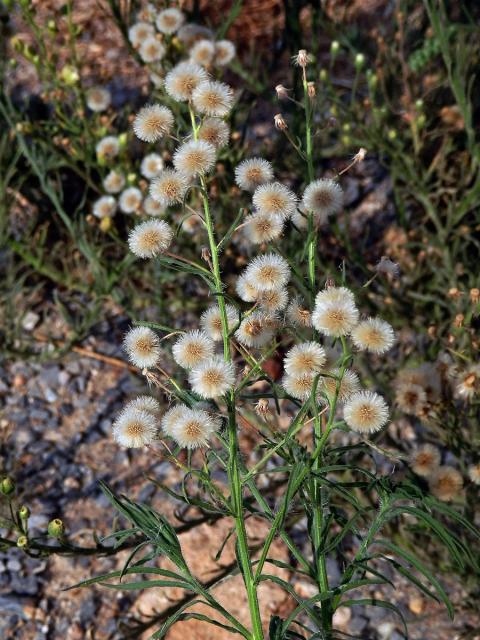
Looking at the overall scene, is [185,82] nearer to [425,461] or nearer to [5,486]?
[5,486]

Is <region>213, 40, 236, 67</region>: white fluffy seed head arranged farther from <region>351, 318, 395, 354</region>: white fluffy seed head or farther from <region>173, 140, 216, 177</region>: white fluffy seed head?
<region>351, 318, 395, 354</region>: white fluffy seed head

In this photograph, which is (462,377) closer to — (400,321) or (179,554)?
(179,554)

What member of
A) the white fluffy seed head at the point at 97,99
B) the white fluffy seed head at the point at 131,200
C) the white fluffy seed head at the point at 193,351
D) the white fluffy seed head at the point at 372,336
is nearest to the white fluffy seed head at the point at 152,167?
the white fluffy seed head at the point at 131,200

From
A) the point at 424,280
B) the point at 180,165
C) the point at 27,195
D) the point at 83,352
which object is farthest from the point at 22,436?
the point at 180,165

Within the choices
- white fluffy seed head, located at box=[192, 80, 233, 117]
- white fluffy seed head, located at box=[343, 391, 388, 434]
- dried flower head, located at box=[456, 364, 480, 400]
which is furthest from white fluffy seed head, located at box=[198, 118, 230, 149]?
dried flower head, located at box=[456, 364, 480, 400]

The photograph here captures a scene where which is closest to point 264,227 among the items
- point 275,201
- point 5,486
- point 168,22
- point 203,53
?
point 275,201

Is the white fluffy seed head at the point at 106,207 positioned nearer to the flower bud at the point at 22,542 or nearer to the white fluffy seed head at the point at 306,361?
the flower bud at the point at 22,542
